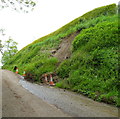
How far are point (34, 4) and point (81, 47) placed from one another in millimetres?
4828

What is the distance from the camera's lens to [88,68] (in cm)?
834

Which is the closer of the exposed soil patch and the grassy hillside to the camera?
the grassy hillside

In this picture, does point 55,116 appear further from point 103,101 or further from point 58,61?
point 58,61

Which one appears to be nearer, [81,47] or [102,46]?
[102,46]

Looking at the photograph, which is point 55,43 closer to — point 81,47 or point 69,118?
point 81,47

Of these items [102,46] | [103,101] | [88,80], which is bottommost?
[103,101]

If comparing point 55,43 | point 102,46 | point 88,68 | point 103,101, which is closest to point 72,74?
point 88,68

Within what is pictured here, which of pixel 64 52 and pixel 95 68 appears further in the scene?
pixel 64 52

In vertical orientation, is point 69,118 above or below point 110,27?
below

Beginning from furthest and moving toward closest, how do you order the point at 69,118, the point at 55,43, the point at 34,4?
1. the point at 55,43
2. the point at 34,4
3. the point at 69,118

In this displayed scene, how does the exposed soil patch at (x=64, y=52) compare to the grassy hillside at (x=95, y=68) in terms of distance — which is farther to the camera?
the exposed soil patch at (x=64, y=52)

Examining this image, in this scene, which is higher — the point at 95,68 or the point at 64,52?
the point at 64,52

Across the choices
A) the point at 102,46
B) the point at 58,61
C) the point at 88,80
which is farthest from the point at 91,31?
the point at 88,80

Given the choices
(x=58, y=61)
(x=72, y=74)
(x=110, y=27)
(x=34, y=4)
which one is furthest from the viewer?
(x=58, y=61)
